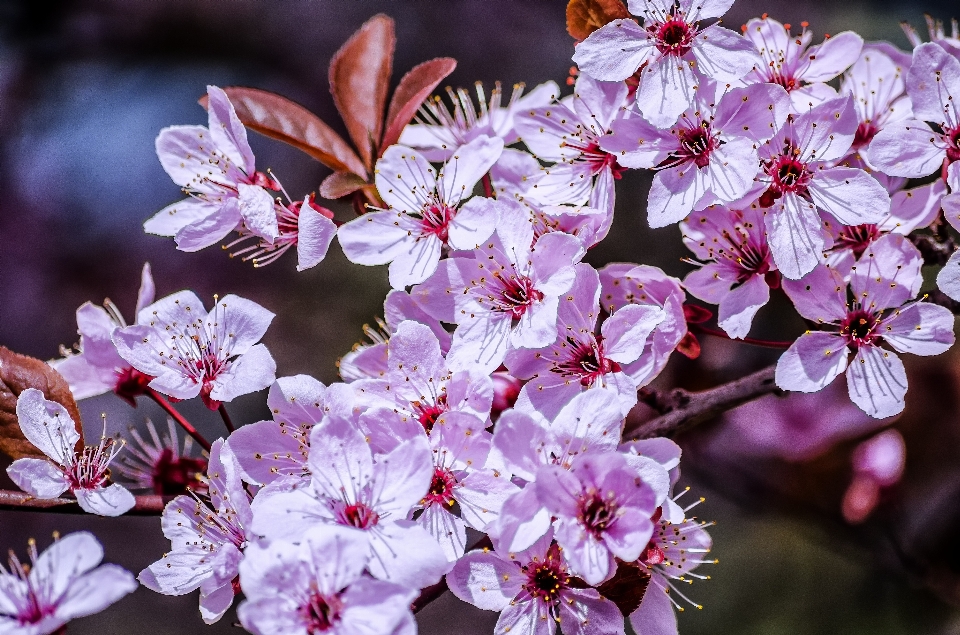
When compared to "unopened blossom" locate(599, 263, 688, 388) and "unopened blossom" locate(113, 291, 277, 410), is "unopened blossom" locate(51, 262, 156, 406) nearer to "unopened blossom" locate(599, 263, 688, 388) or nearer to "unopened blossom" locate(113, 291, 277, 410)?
"unopened blossom" locate(113, 291, 277, 410)

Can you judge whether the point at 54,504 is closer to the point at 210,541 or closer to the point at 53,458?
the point at 53,458

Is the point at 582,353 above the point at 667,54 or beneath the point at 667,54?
beneath

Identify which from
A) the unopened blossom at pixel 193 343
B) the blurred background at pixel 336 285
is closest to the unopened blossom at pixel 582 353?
the unopened blossom at pixel 193 343

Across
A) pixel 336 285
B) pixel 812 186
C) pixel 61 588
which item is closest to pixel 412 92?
pixel 812 186

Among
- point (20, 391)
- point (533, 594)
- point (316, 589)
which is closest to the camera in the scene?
point (316, 589)

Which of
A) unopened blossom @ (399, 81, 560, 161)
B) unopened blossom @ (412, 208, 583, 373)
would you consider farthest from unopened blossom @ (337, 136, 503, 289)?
unopened blossom @ (399, 81, 560, 161)

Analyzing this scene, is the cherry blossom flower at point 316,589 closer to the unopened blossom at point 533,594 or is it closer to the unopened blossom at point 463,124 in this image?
the unopened blossom at point 533,594
